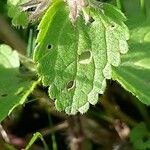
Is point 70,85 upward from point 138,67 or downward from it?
upward

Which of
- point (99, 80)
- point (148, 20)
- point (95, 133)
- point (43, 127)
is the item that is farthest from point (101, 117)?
point (99, 80)

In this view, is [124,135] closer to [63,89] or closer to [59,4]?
[63,89]

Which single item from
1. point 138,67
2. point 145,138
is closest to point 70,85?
point 138,67

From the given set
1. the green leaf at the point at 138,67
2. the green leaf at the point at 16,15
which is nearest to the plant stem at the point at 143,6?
the green leaf at the point at 138,67

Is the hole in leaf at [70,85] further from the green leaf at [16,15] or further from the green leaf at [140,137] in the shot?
the green leaf at [140,137]

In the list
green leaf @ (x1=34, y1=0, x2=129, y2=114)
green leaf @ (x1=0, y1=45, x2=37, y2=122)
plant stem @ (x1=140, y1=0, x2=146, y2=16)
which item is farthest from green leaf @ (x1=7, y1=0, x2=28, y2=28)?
plant stem @ (x1=140, y1=0, x2=146, y2=16)

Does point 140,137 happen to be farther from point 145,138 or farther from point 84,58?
point 84,58

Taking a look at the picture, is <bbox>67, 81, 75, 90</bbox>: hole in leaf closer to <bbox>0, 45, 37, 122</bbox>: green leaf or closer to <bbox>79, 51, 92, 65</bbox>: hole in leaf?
<bbox>79, 51, 92, 65</bbox>: hole in leaf
